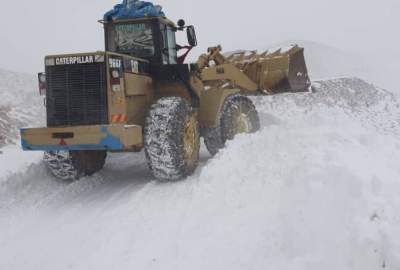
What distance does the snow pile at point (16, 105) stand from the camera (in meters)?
12.1

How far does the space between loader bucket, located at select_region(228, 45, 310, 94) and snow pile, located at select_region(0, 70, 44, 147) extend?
5.69 m

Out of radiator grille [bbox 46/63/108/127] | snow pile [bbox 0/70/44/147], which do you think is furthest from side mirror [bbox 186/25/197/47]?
snow pile [bbox 0/70/44/147]

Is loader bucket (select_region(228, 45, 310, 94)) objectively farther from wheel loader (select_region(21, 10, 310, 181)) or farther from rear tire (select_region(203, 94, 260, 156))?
rear tire (select_region(203, 94, 260, 156))

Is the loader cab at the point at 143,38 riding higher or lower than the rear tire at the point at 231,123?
higher

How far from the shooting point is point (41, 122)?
1428 centimetres

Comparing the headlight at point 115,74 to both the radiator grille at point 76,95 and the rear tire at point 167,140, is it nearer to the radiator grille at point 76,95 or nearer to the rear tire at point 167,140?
the radiator grille at point 76,95

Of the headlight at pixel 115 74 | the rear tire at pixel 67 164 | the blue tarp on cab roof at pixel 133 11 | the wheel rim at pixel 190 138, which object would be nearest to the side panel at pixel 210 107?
the wheel rim at pixel 190 138

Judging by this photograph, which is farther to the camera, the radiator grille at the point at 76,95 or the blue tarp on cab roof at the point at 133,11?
the blue tarp on cab roof at the point at 133,11

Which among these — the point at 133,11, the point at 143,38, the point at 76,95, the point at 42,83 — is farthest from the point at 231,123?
the point at 42,83

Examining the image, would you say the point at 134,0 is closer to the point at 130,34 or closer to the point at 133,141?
the point at 130,34

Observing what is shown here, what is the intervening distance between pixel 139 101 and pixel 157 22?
144 cm

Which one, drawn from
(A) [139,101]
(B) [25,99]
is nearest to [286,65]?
(A) [139,101]

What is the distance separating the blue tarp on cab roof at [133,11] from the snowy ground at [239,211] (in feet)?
8.40

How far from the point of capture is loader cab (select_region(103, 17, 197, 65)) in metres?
7.84
